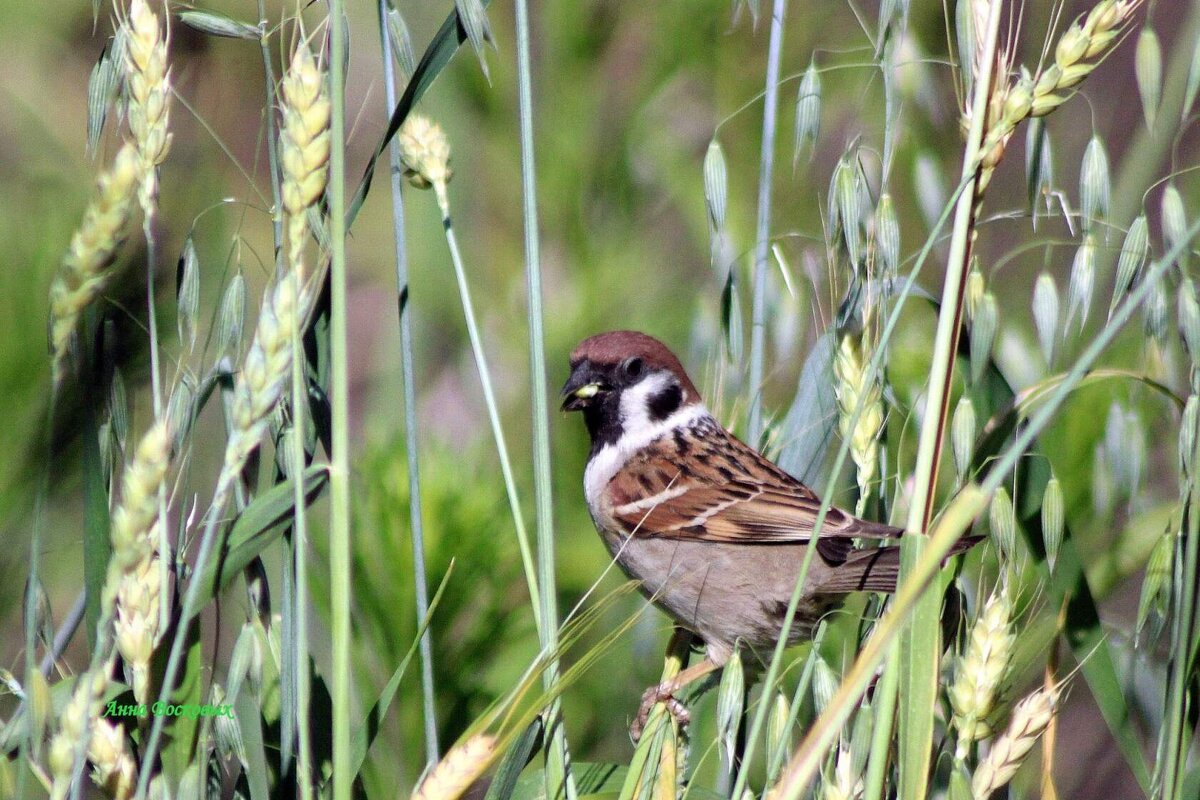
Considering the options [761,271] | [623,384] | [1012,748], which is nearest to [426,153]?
[761,271]

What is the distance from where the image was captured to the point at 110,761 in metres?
0.98

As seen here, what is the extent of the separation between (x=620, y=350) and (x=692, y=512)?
0.33 metres

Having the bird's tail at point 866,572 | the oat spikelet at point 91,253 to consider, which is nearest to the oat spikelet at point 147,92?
the oat spikelet at point 91,253

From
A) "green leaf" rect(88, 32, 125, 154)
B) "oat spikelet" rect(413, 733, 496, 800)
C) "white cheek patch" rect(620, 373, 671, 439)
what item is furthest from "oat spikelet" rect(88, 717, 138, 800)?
"white cheek patch" rect(620, 373, 671, 439)

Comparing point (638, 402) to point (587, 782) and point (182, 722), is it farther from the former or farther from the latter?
point (182, 722)

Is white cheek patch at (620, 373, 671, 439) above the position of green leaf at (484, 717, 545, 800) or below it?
above

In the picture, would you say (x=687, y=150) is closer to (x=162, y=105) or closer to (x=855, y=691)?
(x=162, y=105)

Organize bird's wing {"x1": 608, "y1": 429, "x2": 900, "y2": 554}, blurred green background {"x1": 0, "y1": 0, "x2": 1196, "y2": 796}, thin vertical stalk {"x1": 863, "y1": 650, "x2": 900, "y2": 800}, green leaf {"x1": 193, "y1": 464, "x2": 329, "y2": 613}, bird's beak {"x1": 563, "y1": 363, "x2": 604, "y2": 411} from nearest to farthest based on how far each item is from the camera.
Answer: thin vertical stalk {"x1": 863, "y1": 650, "x2": 900, "y2": 800} < green leaf {"x1": 193, "y1": 464, "x2": 329, "y2": 613} < blurred green background {"x1": 0, "y1": 0, "x2": 1196, "y2": 796} < bird's wing {"x1": 608, "y1": 429, "x2": 900, "y2": 554} < bird's beak {"x1": 563, "y1": 363, "x2": 604, "y2": 411}

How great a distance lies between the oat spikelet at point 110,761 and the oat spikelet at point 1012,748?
2.57 feet

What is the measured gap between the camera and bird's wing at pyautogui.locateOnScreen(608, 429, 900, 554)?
2.03 meters

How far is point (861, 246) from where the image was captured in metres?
1.37

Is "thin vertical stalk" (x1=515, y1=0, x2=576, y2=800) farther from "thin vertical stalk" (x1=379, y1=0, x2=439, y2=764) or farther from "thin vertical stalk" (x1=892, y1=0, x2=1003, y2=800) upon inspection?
"thin vertical stalk" (x1=892, y1=0, x2=1003, y2=800)

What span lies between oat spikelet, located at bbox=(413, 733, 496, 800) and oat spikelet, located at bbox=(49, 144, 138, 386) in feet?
1.37

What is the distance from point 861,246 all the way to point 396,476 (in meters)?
0.87
